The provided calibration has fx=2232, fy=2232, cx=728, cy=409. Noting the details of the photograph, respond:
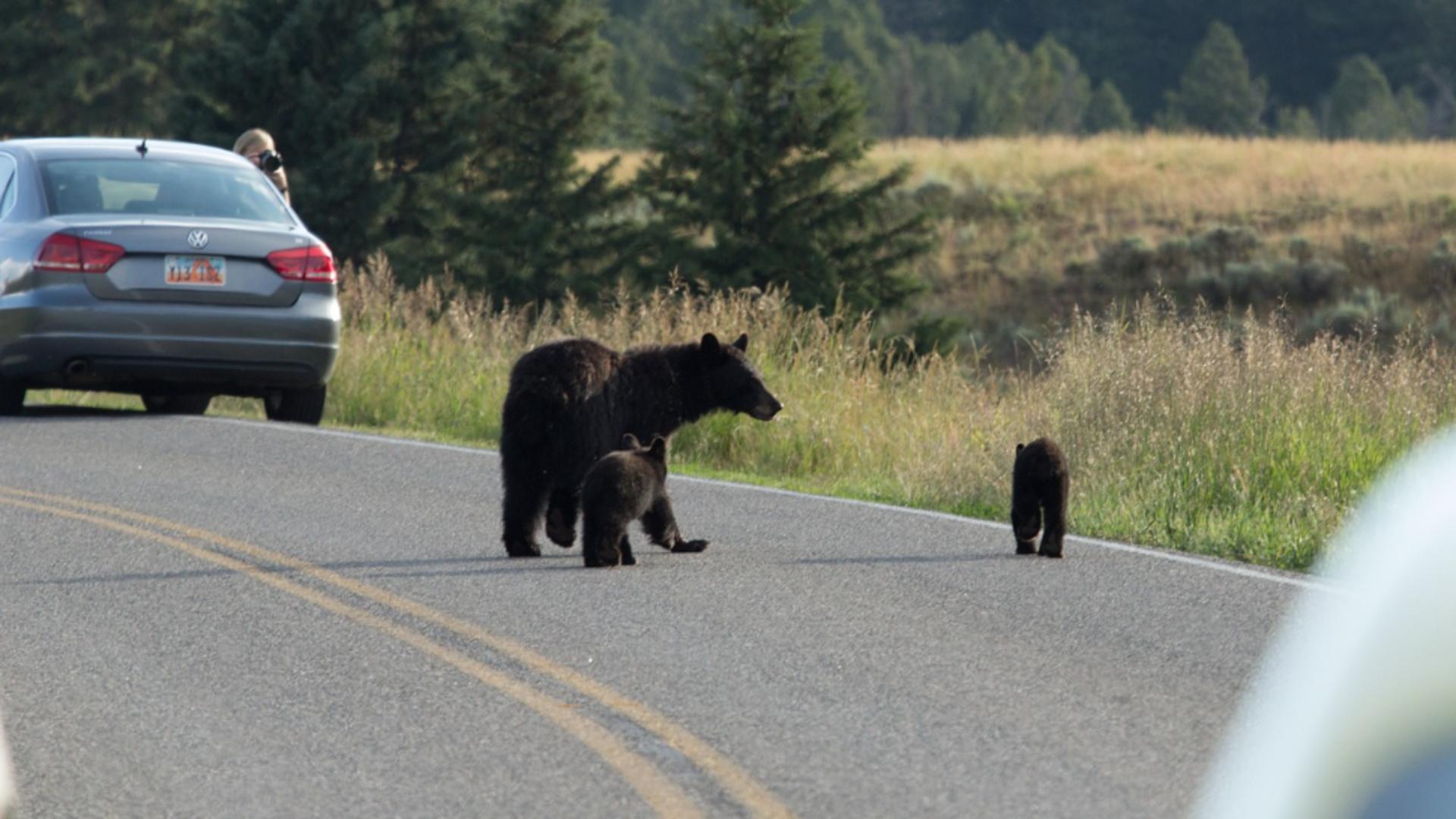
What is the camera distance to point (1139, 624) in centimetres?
910

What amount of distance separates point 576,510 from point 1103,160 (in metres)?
52.1

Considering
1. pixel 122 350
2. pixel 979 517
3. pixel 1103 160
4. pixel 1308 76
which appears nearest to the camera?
pixel 979 517

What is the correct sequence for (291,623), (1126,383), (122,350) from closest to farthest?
(291,623) → (1126,383) → (122,350)

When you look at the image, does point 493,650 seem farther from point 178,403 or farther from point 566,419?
point 178,403

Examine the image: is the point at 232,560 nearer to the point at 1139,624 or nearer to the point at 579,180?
the point at 1139,624

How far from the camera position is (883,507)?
13281 mm

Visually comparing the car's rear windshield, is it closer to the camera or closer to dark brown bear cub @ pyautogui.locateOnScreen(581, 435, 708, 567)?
the camera

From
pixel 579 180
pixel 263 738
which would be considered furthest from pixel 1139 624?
pixel 579 180

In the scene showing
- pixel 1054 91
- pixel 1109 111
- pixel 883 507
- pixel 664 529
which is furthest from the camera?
pixel 1109 111

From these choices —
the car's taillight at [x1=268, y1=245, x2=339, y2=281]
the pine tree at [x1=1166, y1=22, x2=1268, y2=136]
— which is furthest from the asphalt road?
the pine tree at [x1=1166, y1=22, x2=1268, y2=136]

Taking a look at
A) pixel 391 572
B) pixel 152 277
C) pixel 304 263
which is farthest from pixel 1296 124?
pixel 391 572

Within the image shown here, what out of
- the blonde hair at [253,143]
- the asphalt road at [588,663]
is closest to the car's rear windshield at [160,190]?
the blonde hair at [253,143]

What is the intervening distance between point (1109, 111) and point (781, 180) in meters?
59.0

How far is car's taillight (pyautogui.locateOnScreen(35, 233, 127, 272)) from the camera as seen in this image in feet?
50.6
